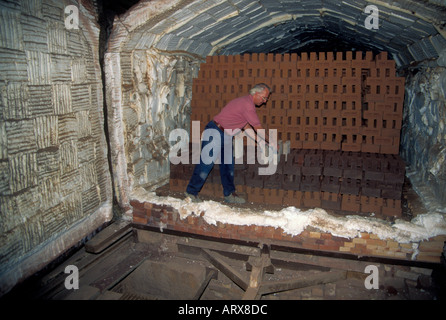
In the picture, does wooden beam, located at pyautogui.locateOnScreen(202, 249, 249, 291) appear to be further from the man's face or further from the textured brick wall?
the man's face

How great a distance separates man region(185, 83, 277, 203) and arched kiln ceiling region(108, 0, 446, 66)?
1315 mm

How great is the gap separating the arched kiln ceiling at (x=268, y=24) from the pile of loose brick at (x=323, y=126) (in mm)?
515

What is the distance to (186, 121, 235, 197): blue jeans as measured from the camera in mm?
4508

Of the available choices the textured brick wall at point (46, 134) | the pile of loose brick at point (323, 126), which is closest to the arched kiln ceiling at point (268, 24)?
the pile of loose brick at point (323, 126)

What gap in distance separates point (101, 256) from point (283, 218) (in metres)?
2.56

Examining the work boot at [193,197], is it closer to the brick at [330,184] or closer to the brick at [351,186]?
the brick at [330,184]

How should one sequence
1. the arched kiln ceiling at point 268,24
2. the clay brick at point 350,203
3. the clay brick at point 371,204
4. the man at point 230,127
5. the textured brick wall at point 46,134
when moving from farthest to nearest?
the man at point 230,127, the clay brick at point 350,203, the clay brick at point 371,204, the arched kiln ceiling at point 268,24, the textured brick wall at point 46,134

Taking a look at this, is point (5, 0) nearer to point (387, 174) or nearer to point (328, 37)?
point (387, 174)

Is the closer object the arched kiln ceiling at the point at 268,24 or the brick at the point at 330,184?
the arched kiln ceiling at the point at 268,24

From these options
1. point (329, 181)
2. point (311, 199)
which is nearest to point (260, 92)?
point (329, 181)

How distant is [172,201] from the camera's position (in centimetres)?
446

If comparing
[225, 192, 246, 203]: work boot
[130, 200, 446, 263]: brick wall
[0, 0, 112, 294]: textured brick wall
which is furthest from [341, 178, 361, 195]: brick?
[0, 0, 112, 294]: textured brick wall

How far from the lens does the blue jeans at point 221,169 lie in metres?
4.51

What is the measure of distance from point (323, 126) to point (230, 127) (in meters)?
1.65
